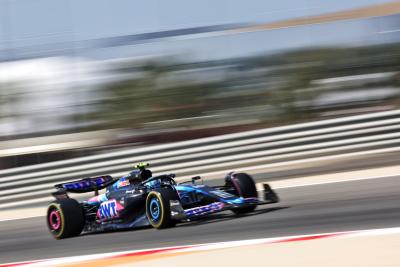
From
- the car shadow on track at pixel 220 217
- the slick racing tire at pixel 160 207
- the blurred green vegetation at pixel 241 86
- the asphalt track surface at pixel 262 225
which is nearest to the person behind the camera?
the asphalt track surface at pixel 262 225

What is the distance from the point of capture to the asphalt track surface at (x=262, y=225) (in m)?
8.77

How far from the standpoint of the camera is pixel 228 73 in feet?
58.9

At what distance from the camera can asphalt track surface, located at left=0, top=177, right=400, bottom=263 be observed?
877cm

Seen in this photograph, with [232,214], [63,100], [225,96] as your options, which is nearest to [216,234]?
[232,214]

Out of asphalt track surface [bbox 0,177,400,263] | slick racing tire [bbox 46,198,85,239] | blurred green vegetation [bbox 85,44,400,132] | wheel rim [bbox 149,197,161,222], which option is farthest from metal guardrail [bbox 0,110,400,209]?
wheel rim [bbox 149,197,161,222]

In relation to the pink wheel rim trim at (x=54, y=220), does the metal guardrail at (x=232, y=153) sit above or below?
above

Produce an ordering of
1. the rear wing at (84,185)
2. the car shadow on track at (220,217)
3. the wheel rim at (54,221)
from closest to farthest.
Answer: the car shadow on track at (220,217)
the wheel rim at (54,221)
the rear wing at (84,185)

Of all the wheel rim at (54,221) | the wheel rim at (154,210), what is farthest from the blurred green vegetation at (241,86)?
the wheel rim at (154,210)

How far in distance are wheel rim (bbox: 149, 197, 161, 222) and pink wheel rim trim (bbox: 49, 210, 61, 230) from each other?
5.07ft

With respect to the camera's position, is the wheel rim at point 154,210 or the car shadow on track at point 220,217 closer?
the wheel rim at point 154,210

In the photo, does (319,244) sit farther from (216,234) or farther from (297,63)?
(297,63)

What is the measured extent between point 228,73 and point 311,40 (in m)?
1.93

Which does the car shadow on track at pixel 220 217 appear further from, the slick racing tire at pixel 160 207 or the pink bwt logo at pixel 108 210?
the pink bwt logo at pixel 108 210

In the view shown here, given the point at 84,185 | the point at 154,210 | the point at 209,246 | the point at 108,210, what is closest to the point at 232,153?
the point at 84,185
